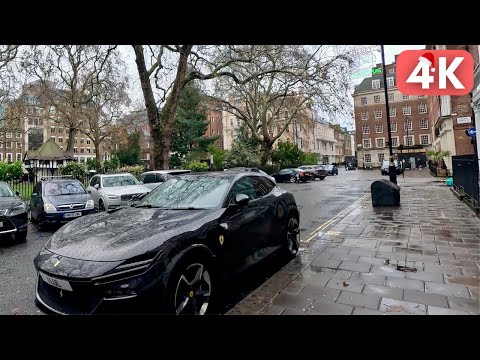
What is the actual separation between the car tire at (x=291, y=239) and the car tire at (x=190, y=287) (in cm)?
220

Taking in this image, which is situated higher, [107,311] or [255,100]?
[255,100]

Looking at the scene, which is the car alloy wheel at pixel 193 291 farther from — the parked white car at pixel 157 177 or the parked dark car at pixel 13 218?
the parked white car at pixel 157 177

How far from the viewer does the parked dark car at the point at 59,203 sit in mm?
7961

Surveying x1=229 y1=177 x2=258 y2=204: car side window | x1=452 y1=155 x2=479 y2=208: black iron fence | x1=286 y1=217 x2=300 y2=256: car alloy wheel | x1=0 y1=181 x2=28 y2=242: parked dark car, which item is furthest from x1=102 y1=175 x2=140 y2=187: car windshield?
x1=452 y1=155 x2=479 y2=208: black iron fence

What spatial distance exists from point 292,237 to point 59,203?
6.70m

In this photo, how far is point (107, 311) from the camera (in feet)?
7.70

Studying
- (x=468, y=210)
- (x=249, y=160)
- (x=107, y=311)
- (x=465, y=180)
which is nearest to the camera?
(x=107, y=311)

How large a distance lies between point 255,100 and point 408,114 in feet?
118

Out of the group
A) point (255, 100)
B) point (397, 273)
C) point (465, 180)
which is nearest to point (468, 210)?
point (465, 180)

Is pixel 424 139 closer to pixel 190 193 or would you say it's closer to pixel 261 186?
pixel 261 186

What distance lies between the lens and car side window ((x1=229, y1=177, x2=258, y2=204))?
3.86 meters

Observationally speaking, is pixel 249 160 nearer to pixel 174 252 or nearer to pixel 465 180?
pixel 465 180
